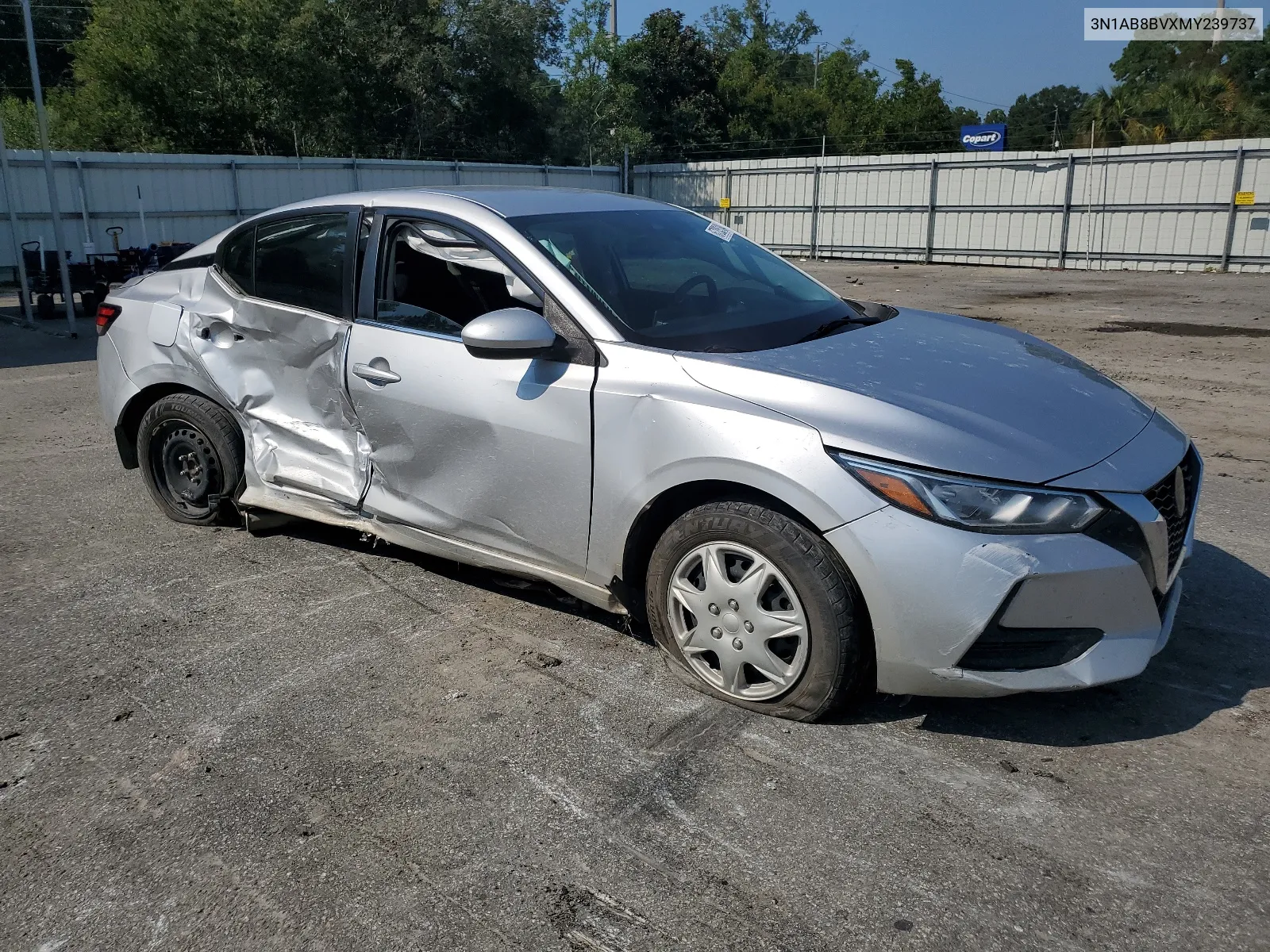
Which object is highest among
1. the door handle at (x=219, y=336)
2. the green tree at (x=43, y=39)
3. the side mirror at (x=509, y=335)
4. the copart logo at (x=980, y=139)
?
the green tree at (x=43, y=39)

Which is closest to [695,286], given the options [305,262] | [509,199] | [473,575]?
[509,199]

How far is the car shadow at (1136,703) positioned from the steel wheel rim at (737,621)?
311mm

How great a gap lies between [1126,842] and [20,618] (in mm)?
4015

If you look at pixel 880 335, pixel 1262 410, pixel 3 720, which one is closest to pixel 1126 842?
pixel 880 335

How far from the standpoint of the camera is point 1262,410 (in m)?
7.99

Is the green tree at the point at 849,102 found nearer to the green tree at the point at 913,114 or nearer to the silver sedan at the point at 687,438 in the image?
the green tree at the point at 913,114

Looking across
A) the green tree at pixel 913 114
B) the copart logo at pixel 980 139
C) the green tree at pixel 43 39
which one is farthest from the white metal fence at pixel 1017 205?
the green tree at pixel 43 39

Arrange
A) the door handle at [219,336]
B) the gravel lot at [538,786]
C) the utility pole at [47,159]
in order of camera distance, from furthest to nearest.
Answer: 1. the utility pole at [47,159]
2. the door handle at [219,336]
3. the gravel lot at [538,786]

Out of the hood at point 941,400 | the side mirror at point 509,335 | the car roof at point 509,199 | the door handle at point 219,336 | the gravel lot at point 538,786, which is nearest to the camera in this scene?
the gravel lot at point 538,786

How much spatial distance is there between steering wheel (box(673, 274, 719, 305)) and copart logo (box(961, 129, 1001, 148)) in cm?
3139

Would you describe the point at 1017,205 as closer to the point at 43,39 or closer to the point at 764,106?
the point at 764,106

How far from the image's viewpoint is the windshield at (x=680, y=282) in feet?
11.9

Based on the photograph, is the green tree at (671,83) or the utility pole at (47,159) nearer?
the utility pole at (47,159)

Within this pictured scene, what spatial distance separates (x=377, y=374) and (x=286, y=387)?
2.12 feet
